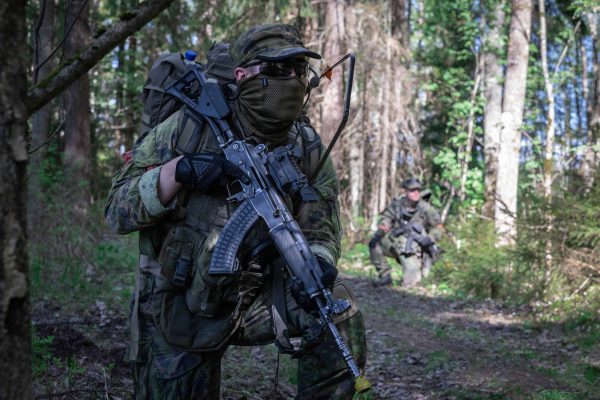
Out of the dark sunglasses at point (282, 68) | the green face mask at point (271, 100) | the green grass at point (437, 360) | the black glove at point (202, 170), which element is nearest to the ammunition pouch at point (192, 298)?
the black glove at point (202, 170)

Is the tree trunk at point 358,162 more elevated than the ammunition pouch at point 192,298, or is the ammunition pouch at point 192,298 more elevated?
the tree trunk at point 358,162

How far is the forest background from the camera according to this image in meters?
7.79

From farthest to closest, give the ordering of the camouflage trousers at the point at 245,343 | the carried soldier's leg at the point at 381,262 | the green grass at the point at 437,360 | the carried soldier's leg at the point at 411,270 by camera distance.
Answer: the carried soldier's leg at the point at 411,270, the carried soldier's leg at the point at 381,262, the green grass at the point at 437,360, the camouflage trousers at the point at 245,343

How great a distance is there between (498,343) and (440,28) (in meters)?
15.1

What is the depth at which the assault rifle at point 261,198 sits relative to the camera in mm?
3103

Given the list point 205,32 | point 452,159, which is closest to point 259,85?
point 205,32

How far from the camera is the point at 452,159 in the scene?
65.0 feet

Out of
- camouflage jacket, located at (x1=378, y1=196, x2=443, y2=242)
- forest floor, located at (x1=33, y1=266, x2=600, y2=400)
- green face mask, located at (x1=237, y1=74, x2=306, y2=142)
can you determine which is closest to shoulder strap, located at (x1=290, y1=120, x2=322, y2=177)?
green face mask, located at (x1=237, y1=74, x2=306, y2=142)

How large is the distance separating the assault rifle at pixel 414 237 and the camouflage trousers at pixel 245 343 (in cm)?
957

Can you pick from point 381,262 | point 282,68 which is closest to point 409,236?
point 381,262

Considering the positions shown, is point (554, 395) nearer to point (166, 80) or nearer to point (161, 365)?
point (161, 365)

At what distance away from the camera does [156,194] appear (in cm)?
320

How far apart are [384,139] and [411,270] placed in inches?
194

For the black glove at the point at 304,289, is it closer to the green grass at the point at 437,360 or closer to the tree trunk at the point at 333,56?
the green grass at the point at 437,360
